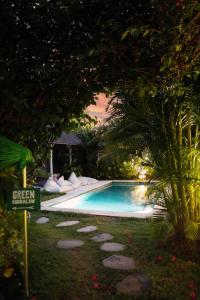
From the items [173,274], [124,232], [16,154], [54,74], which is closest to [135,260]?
[173,274]

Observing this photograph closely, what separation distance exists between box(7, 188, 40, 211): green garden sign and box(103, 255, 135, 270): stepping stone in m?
2.02

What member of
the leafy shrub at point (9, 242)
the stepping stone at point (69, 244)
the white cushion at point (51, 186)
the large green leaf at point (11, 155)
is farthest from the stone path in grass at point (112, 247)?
the white cushion at point (51, 186)

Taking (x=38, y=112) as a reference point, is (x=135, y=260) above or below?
below

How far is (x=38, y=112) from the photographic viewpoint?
331cm

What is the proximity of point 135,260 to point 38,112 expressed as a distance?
309cm

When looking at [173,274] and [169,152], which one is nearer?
[173,274]

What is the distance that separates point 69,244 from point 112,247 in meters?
0.83

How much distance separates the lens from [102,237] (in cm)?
630

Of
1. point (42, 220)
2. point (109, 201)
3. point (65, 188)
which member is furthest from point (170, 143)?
point (65, 188)

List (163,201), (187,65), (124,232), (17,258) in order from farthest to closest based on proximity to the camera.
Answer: (124,232) → (163,201) → (17,258) → (187,65)

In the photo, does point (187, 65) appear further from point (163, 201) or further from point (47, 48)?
point (163, 201)

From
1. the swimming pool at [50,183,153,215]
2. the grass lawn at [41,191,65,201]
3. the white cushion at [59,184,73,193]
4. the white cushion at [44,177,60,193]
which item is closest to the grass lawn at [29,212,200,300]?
the swimming pool at [50,183,153,215]

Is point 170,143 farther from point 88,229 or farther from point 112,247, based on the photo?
point 88,229

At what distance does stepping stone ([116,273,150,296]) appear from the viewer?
3.99 meters
